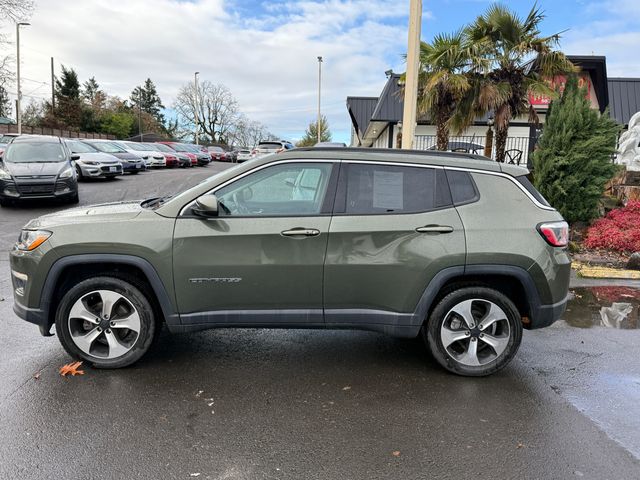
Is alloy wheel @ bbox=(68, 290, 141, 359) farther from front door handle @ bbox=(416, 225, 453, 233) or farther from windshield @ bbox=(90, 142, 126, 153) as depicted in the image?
windshield @ bbox=(90, 142, 126, 153)

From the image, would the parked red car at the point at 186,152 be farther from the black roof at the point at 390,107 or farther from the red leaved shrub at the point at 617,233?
the red leaved shrub at the point at 617,233

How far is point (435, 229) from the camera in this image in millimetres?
3641

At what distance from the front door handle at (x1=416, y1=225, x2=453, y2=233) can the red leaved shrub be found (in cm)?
651

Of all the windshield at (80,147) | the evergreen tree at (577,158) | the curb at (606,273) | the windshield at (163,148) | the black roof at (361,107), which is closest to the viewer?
the curb at (606,273)

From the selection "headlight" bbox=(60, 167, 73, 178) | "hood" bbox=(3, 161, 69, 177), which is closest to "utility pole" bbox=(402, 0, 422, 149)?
"headlight" bbox=(60, 167, 73, 178)

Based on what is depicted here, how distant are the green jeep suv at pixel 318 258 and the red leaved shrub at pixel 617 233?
5845 mm

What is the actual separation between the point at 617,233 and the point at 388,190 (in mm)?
6962

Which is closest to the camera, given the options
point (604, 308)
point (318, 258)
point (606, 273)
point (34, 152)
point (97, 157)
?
point (318, 258)

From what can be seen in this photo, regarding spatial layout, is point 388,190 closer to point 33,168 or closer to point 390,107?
point 33,168

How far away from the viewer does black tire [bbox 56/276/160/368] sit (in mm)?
3723

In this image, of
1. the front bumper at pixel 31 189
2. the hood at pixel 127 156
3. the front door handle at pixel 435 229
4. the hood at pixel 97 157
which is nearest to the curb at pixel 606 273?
the front door handle at pixel 435 229

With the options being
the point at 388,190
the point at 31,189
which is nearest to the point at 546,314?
the point at 388,190

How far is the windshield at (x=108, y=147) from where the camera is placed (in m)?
19.8

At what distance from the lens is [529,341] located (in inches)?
186
